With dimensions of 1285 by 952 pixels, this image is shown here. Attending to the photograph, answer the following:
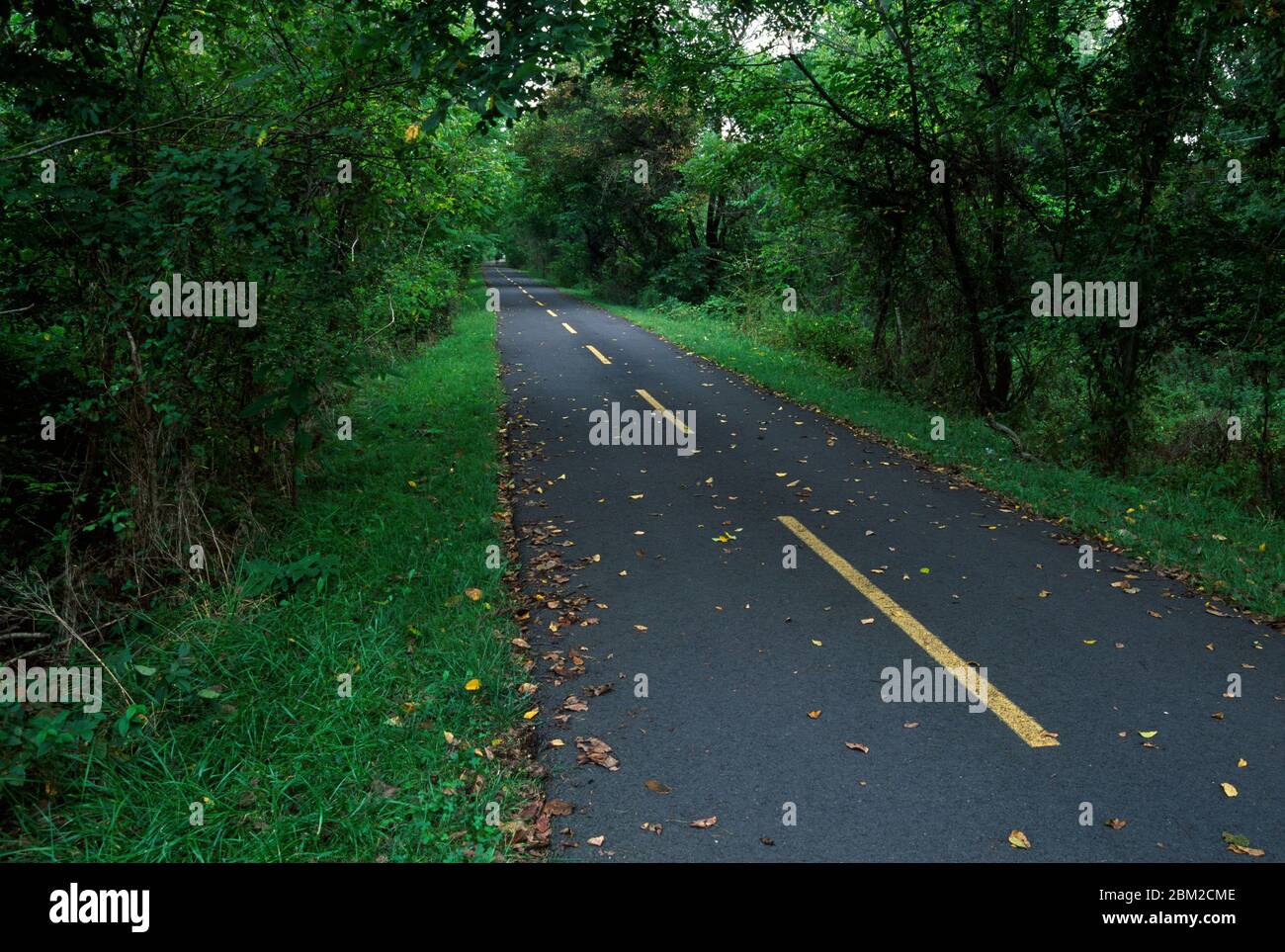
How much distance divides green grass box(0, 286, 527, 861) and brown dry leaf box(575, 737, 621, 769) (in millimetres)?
328

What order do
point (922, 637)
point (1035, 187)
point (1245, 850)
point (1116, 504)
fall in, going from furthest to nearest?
1. point (1035, 187)
2. point (1116, 504)
3. point (922, 637)
4. point (1245, 850)

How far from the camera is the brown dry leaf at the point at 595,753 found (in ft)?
13.6

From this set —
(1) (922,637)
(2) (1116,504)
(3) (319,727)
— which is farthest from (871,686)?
(2) (1116,504)

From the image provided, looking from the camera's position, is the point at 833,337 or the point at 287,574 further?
the point at 833,337

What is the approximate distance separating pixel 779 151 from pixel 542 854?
13173 millimetres

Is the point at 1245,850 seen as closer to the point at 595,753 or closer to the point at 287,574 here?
the point at 595,753

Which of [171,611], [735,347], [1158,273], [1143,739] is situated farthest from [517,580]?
[735,347]

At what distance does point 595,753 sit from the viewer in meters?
4.23

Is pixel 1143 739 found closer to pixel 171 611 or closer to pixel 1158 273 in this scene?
pixel 171 611

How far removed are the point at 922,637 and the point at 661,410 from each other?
8372 millimetres

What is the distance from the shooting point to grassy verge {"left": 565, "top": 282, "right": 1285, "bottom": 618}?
21.7ft

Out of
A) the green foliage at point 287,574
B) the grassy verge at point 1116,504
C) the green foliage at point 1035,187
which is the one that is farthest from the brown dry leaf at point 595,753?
the green foliage at point 1035,187

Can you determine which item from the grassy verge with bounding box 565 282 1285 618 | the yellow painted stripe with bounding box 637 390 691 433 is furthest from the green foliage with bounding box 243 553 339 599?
the yellow painted stripe with bounding box 637 390 691 433

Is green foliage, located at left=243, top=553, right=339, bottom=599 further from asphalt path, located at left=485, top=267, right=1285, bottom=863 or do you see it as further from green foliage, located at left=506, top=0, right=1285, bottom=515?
green foliage, located at left=506, top=0, right=1285, bottom=515
